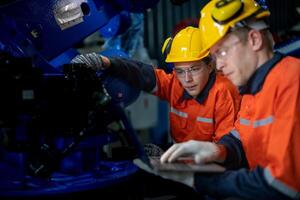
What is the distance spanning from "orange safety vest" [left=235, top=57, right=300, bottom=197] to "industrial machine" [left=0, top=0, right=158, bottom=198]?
1.73ft

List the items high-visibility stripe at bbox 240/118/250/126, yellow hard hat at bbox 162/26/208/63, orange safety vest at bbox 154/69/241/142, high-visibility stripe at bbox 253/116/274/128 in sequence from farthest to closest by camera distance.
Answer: orange safety vest at bbox 154/69/241/142
yellow hard hat at bbox 162/26/208/63
high-visibility stripe at bbox 240/118/250/126
high-visibility stripe at bbox 253/116/274/128

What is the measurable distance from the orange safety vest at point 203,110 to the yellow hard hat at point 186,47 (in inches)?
9.5

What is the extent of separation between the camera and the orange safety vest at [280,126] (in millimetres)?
1621

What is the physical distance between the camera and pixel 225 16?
177cm

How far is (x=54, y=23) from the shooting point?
220 centimetres

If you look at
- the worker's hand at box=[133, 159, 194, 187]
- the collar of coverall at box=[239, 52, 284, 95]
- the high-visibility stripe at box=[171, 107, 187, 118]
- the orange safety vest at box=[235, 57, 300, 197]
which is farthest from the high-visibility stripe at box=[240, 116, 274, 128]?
the high-visibility stripe at box=[171, 107, 187, 118]

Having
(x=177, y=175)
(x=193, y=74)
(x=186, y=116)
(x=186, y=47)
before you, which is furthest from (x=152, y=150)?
(x=177, y=175)

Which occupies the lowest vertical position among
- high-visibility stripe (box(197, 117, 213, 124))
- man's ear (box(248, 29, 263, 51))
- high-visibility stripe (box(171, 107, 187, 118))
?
high-visibility stripe (box(197, 117, 213, 124))

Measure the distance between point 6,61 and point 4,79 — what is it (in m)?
0.07

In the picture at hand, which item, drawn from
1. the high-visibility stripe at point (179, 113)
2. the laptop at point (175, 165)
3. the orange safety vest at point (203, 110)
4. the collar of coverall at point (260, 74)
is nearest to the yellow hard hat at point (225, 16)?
the collar of coverall at point (260, 74)

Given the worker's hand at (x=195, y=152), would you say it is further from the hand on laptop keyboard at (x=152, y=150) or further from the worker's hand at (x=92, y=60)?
the worker's hand at (x=92, y=60)

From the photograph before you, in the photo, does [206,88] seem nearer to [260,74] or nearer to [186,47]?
[186,47]

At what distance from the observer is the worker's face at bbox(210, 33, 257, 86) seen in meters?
1.80

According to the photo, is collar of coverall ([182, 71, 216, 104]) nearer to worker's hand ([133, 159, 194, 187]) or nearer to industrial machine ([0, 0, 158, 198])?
industrial machine ([0, 0, 158, 198])
